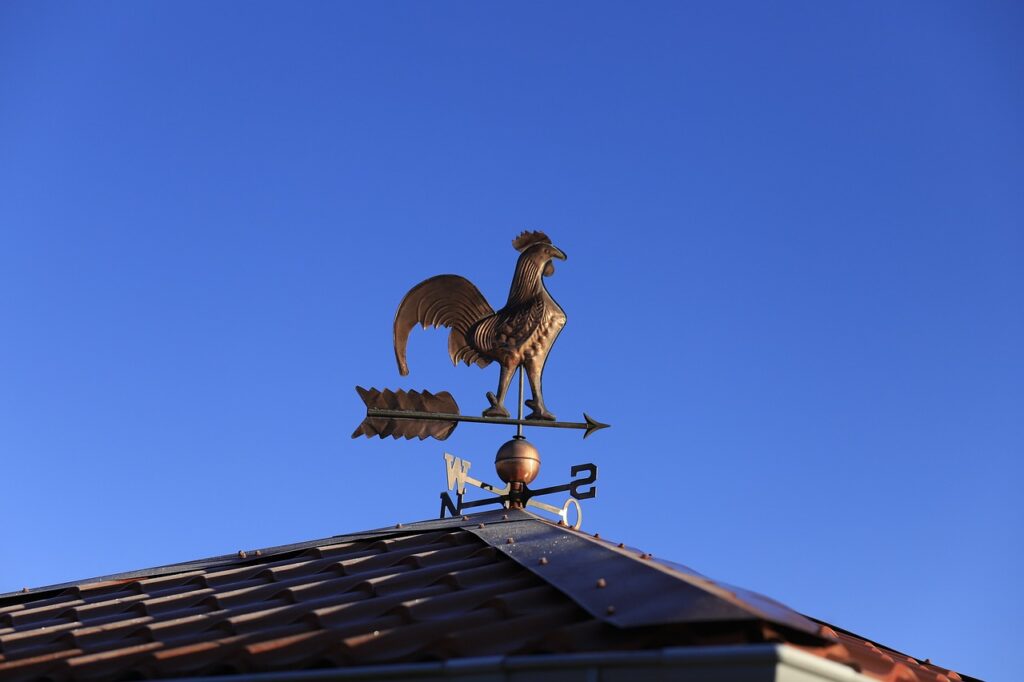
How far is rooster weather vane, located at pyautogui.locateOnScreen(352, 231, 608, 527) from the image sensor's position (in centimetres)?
693

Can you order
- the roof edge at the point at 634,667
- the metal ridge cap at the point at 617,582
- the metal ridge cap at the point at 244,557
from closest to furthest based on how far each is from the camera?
the roof edge at the point at 634,667, the metal ridge cap at the point at 617,582, the metal ridge cap at the point at 244,557

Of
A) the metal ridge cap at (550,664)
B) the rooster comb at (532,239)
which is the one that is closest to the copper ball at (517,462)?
the rooster comb at (532,239)

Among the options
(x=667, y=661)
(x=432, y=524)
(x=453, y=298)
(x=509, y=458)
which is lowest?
(x=667, y=661)

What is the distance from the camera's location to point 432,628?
442cm

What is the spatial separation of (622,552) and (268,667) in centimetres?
155

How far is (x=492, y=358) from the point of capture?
6.96 meters

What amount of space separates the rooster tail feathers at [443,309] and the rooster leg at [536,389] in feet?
1.16

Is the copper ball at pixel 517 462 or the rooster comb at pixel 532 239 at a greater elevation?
the rooster comb at pixel 532 239

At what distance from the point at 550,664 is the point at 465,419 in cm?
329

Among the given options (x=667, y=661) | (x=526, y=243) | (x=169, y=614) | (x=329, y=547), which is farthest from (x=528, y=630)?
(x=526, y=243)

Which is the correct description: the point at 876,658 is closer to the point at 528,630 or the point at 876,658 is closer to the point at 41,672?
the point at 528,630

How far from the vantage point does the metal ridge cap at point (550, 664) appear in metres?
3.51

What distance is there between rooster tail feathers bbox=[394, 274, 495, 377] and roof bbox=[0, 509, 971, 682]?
1.13 meters

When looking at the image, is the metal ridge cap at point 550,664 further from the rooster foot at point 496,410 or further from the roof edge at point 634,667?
the rooster foot at point 496,410
